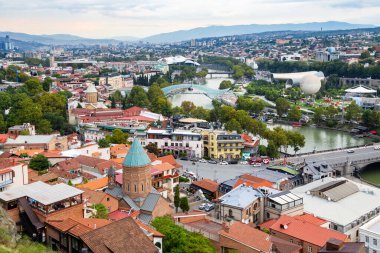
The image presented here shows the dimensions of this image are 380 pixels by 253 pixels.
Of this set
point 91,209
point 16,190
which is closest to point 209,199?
point 91,209

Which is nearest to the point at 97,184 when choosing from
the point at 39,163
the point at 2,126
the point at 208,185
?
the point at 39,163

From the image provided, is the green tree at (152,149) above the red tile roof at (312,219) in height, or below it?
above

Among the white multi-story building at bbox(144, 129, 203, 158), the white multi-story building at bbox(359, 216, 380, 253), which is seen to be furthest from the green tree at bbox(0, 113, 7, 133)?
the white multi-story building at bbox(359, 216, 380, 253)

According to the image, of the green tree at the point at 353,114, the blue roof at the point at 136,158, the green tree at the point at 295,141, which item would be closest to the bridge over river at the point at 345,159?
the green tree at the point at 295,141

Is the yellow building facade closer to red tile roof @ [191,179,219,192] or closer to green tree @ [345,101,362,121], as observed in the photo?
red tile roof @ [191,179,219,192]

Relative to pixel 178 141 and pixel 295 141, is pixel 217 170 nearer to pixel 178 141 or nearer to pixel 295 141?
pixel 178 141

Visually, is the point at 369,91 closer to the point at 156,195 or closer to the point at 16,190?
the point at 156,195

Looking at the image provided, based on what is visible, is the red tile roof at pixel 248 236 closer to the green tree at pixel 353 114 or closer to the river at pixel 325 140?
the river at pixel 325 140
